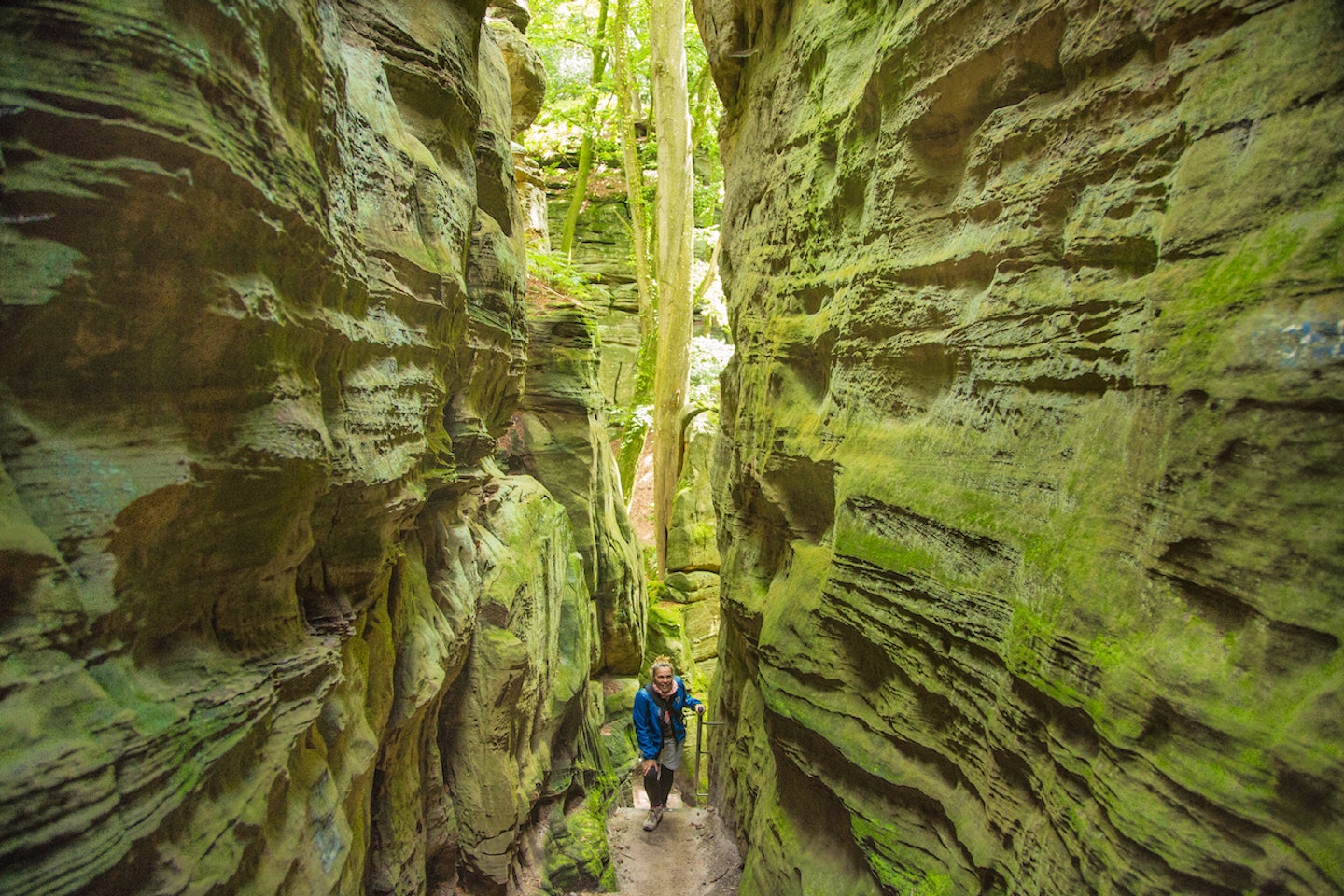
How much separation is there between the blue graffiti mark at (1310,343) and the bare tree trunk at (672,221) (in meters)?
10.9

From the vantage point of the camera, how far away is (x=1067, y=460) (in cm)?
300

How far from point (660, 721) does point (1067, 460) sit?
5.45m

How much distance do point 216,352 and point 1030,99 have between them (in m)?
3.92

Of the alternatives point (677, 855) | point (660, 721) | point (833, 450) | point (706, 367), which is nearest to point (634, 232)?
point (706, 367)

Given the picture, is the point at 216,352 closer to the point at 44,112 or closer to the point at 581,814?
the point at 44,112

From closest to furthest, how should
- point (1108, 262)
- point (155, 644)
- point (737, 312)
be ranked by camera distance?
point (155, 644), point (1108, 262), point (737, 312)

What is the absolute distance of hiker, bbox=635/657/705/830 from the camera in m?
7.20

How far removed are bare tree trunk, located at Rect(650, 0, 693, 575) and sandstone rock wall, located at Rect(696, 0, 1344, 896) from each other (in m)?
7.18

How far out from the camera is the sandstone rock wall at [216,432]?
80.4 inches

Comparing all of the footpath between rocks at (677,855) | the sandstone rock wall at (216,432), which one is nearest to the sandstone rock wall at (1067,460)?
the footpath between rocks at (677,855)

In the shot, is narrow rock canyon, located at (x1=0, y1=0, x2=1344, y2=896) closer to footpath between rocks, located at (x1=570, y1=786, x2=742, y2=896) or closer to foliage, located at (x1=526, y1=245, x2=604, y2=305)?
footpath between rocks, located at (x1=570, y1=786, x2=742, y2=896)

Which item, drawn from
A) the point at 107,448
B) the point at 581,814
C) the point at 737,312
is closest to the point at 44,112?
the point at 107,448

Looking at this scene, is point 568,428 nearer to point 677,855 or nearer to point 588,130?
point 677,855

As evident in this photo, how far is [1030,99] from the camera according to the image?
11.5 feet
